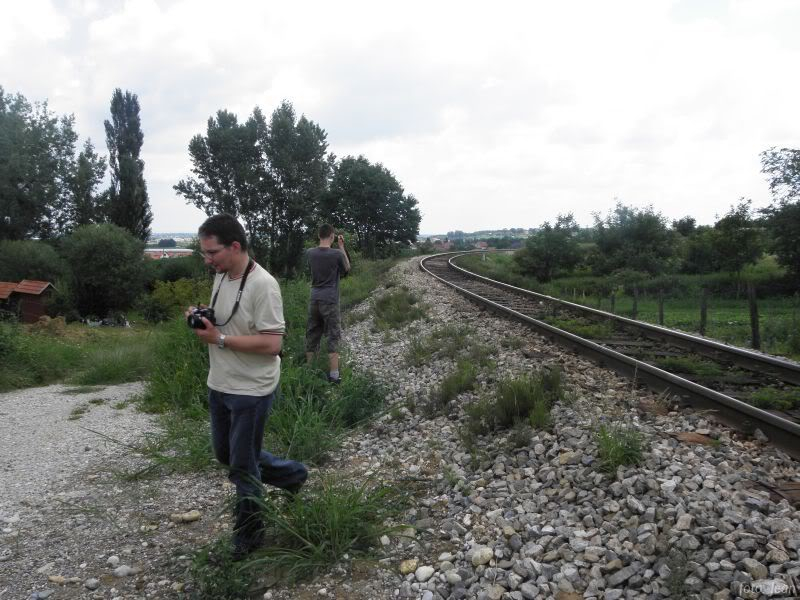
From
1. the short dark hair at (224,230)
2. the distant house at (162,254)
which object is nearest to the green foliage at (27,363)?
the short dark hair at (224,230)

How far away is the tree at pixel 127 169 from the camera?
2031 inches

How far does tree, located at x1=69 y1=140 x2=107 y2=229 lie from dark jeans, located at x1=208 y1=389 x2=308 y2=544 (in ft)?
181

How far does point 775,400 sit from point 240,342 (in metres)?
5.00

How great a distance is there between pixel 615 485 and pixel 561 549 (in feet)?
2.37

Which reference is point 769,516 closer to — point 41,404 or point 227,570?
point 227,570

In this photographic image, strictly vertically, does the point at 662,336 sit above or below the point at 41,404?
above

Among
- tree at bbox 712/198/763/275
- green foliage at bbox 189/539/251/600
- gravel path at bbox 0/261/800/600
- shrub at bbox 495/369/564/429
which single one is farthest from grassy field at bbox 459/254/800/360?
green foliage at bbox 189/539/251/600

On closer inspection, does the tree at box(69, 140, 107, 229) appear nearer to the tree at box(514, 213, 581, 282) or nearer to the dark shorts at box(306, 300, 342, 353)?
the tree at box(514, 213, 581, 282)

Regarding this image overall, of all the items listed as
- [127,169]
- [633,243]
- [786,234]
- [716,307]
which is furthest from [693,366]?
[127,169]

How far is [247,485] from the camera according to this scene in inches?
138

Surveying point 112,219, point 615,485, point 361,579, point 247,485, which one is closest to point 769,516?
point 615,485

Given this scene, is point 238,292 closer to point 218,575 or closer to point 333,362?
point 218,575

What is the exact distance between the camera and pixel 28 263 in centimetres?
3938

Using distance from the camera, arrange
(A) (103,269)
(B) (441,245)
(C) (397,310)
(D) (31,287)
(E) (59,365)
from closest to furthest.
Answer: (E) (59,365) → (C) (397,310) → (D) (31,287) → (A) (103,269) → (B) (441,245)
